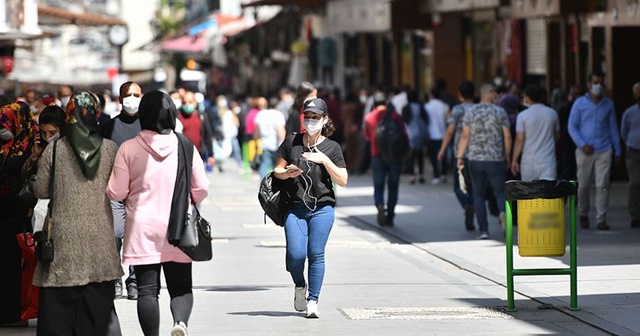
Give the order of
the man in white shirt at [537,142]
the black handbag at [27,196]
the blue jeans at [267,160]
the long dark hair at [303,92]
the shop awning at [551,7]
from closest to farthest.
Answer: the black handbag at [27,196]
the long dark hair at [303,92]
the man in white shirt at [537,142]
the blue jeans at [267,160]
the shop awning at [551,7]

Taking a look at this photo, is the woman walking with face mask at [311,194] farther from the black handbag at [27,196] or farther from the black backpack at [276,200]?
the black handbag at [27,196]

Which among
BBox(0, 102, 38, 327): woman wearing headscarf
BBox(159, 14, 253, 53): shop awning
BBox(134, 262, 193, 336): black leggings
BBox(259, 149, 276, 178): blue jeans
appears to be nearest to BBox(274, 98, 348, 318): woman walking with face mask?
BBox(0, 102, 38, 327): woman wearing headscarf

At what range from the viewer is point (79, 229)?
9.25m

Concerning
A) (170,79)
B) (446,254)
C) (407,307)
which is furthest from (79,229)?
(170,79)

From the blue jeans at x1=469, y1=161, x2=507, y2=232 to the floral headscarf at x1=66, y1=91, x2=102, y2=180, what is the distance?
29.2 ft

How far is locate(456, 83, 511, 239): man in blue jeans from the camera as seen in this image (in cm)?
1778

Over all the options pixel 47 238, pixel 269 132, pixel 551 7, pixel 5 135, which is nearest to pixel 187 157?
pixel 47 238

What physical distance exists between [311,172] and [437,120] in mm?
17432

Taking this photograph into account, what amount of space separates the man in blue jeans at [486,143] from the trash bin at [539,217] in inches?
224

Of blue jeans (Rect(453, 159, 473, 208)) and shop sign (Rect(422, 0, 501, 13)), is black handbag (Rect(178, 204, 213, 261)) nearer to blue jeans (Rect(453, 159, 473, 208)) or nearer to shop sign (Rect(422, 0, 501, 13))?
blue jeans (Rect(453, 159, 473, 208))

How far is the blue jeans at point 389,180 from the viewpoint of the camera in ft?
65.4

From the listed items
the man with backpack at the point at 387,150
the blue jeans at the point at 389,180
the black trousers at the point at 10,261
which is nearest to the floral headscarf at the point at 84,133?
the black trousers at the point at 10,261

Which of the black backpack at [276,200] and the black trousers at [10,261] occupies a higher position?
the black backpack at [276,200]

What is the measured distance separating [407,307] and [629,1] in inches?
451
